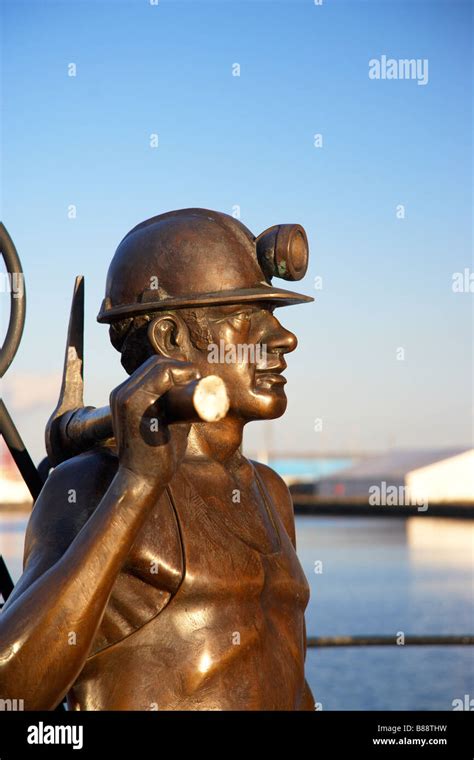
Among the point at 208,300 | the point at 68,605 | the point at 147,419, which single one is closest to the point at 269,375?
the point at 208,300

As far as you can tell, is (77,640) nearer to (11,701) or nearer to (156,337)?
(11,701)

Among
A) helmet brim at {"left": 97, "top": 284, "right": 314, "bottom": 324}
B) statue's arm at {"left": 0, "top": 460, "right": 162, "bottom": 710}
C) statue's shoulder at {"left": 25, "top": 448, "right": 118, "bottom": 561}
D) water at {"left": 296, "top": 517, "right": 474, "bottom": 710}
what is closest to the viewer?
statue's arm at {"left": 0, "top": 460, "right": 162, "bottom": 710}

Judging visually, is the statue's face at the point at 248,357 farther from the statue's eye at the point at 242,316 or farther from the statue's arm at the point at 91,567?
the statue's arm at the point at 91,567

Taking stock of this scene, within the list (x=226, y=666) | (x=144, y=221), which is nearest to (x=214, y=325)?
(x=144, y=221)

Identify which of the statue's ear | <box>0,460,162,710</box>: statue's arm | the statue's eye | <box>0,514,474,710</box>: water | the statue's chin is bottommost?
<box>0,514,474,710</box>: water

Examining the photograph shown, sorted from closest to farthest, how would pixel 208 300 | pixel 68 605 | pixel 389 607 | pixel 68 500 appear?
pixel 68 605 < pixel 68 500 < pixel 208 300 < pixel 389 607

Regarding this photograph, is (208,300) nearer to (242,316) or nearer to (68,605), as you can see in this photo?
(242,316)

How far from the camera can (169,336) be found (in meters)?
3.75

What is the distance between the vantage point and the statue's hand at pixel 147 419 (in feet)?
10.5

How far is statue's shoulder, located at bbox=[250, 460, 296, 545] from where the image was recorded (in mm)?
4195

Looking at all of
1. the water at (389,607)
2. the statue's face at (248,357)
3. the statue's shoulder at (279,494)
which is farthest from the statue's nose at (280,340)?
the water at (389,607)

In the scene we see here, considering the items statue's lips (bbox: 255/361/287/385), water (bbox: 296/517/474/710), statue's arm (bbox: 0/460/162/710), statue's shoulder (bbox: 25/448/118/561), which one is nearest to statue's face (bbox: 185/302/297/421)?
statue's lips (bbox: 255/361/287/385)

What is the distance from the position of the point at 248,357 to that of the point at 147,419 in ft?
2.06
